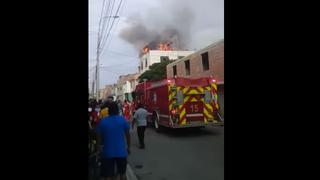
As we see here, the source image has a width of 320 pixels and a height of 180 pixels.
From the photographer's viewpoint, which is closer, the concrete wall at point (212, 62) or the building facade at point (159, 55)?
the concrete wall at point (212, 62)

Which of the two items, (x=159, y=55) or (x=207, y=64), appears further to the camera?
(x=159, y=55)

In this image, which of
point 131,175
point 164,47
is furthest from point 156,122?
point 164,47

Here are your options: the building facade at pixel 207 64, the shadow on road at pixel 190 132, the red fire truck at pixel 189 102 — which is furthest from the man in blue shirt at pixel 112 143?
the building facade at pixel 207 64

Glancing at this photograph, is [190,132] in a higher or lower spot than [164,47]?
lower

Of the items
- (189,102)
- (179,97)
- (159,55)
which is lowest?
(189,102)

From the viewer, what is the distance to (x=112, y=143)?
5.68 m

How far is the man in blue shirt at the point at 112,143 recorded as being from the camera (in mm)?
5680

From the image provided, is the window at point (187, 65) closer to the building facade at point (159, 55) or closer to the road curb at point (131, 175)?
the road curb at point (131, 175)

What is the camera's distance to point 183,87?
15.9 metres

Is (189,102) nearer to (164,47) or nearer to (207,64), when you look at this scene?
(207,64)

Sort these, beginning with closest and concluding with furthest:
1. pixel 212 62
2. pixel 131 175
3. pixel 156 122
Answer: pixel 131 175 < pixel 156 122 < pixel 212 62
